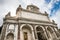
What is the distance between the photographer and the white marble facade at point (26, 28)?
15.1 meters

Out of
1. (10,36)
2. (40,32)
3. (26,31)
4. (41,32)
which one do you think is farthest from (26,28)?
(10,36)

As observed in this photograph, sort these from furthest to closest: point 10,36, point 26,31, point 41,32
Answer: point 41,32
point 26,31
point 10,36

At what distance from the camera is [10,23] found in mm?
16250

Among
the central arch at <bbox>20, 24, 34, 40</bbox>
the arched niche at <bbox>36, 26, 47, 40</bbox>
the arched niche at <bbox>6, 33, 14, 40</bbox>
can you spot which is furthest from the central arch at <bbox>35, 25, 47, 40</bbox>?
the arched niche at <bbox>6, 33, 14, 40</bbox>

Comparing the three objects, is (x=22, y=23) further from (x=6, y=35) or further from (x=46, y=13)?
(x=46, y=13)

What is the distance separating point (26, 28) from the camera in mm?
18031

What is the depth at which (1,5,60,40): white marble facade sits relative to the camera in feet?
49.7

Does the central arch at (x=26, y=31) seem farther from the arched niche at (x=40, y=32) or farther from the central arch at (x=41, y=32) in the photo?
the arched niche at (x=40, y=32)

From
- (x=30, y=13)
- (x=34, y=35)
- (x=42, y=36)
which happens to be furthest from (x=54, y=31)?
(x=30, y=13)

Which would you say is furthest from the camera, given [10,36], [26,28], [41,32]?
[41,32]

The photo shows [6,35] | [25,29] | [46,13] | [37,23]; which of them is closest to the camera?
[6,35]

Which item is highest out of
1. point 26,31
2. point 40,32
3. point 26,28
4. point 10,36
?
point 26,28

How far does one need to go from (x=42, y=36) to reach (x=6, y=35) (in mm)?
7701

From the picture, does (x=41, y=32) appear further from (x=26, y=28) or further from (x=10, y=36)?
(x=10, y=36)
